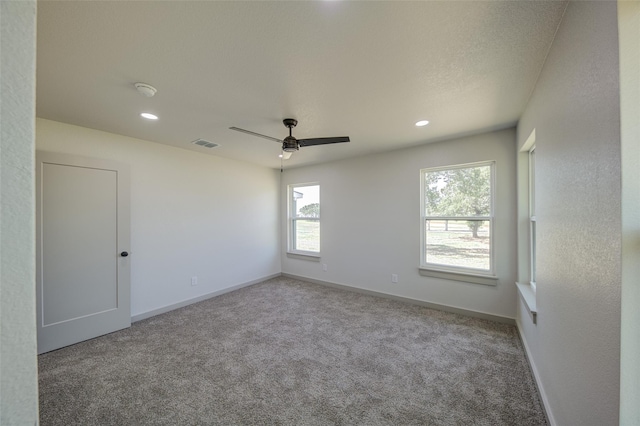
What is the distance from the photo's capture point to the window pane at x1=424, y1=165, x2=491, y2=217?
3.39 metres

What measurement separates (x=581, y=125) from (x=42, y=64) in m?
3.33

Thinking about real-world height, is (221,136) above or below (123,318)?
above

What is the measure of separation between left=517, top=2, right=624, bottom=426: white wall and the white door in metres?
4.28

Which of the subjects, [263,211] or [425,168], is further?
[263,211]

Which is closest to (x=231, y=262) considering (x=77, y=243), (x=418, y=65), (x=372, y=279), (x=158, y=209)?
(x=158, y=209)

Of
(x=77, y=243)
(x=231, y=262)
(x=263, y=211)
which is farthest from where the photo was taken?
(x=263, y=211)

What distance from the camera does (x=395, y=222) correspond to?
159 inches

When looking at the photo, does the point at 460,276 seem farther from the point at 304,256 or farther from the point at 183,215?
the point at 183,215

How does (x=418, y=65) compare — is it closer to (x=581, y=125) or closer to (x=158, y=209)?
(x=581, y=125)

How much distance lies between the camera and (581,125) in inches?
47.8

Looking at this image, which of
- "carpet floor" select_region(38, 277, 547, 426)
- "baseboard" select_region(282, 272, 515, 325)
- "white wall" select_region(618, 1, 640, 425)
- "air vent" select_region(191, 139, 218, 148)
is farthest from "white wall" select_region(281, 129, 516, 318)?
"white wall" select_region(618, 1, 640, 425)

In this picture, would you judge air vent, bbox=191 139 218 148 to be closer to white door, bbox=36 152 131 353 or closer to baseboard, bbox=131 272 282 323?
white door, bbox=36 152 131 353

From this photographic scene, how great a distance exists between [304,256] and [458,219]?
2994 millimetres

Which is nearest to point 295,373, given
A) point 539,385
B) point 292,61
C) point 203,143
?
point 539,385
